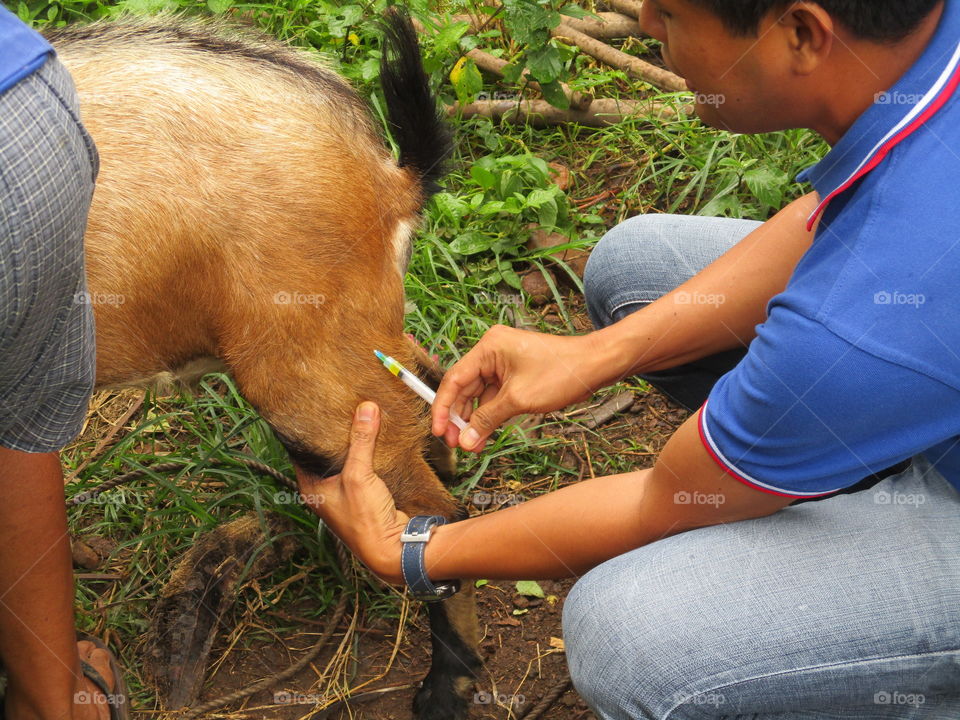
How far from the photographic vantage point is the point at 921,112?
1.53 m

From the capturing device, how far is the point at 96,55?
2.36 metres

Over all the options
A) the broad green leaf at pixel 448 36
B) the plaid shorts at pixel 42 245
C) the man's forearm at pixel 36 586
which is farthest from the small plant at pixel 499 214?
the plaid shorts at pixel 42 245

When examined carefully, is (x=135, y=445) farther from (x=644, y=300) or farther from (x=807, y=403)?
(x=807, y=403)

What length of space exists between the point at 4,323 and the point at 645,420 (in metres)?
2.44

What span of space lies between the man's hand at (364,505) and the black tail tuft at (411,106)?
636mm

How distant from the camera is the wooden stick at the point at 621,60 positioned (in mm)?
4367

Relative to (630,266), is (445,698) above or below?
below

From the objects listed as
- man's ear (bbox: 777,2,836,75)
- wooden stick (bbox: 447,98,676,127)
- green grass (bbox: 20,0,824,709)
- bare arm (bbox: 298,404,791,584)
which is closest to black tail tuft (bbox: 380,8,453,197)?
green grass (bbox: 20,0,824,709)

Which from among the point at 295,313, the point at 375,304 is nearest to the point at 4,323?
the point at 295,313

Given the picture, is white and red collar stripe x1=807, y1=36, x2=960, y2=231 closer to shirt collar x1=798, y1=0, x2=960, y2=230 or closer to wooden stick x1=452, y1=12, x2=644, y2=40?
shirt collar x1=798, y1=0, x2=960, y2=230

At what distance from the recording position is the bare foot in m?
2.20

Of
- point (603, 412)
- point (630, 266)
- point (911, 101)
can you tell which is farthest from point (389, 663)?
point (911, 101)

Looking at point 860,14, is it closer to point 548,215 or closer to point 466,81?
point 548,215

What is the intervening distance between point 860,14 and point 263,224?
1289 mm
